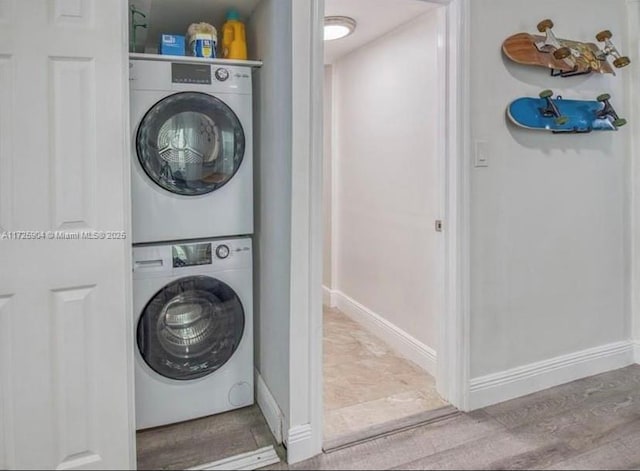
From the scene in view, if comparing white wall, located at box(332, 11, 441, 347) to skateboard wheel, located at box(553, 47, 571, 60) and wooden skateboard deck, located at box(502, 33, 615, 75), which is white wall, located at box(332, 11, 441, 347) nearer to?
wooden skateboard deck, located at box(502, 33, 615, 75)

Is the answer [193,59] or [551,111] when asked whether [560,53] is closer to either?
[551,111]

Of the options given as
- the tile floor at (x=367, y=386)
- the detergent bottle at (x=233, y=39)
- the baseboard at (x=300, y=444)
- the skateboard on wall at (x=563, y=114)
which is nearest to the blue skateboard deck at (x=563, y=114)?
the skateboard on wall at (x=563, y=114)

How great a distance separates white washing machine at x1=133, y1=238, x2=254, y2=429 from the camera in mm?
2115

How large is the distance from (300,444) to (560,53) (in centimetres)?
237

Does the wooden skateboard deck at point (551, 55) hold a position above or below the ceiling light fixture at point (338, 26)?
below

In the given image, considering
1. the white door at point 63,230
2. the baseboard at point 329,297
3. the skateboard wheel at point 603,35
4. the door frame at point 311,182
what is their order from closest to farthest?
1. the white door at point 63,230
2. the door frame at point 311,182
3. the skateboard wheel at point 603,35
4. the baseboard at point 329,297

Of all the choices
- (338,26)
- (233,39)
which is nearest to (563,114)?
(338,26)

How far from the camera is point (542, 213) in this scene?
2576 millimetres

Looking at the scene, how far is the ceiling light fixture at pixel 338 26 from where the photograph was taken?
2861 mm

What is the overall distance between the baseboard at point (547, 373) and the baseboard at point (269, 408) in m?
1.03

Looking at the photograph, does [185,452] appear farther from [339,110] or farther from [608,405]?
[339,110]

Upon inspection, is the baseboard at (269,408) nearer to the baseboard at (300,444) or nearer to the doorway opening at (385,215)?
the baseboard at (300,444)

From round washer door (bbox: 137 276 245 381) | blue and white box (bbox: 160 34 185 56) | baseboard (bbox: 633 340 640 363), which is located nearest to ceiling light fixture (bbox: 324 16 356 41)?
blue and white box (bbox: 160 34 185 56)

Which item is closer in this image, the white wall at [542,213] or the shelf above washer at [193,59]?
the shelf above washer at [193,59]
